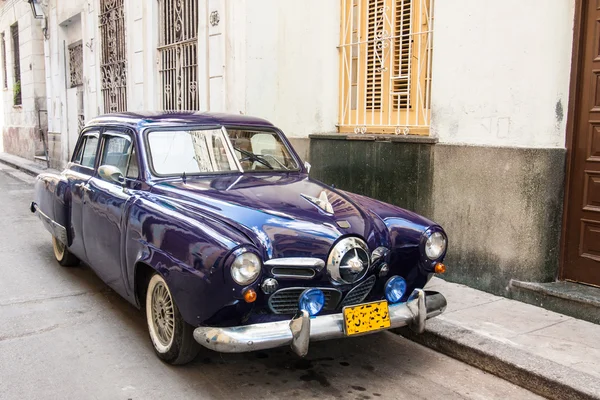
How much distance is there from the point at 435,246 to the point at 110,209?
2519 mm

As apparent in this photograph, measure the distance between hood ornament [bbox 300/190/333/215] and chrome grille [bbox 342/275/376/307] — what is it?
1.67 feet

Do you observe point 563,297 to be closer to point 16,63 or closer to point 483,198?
point 483,198

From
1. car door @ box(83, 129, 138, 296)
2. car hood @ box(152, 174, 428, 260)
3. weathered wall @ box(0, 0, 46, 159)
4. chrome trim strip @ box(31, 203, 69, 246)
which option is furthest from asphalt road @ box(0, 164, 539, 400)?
weathered wall @ box(0, 0, 46, 159)

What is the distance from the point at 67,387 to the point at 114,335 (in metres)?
0.90

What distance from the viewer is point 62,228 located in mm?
5766

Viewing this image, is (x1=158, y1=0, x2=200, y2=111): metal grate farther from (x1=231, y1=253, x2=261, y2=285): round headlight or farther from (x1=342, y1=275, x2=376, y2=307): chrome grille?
(x1=231, y1=253, x2=261, y2=285): round headlight

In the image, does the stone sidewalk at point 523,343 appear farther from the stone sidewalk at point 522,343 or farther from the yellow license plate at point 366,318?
the yellow license plate at point 366,318

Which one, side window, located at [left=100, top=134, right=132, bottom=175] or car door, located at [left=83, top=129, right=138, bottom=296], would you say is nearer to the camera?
car door, located at [left=83, top=129, right=138, bottom=296]

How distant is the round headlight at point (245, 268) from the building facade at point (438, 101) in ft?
9.65

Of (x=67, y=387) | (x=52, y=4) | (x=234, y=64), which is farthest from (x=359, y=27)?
(x=52, y=4)

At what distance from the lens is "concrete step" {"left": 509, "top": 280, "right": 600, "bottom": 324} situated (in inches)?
183

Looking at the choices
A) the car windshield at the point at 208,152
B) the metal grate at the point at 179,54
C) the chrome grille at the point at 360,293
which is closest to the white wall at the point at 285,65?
the metal grate at the point at 179,54

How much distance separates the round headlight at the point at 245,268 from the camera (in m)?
3.24

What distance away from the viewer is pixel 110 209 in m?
4.61
